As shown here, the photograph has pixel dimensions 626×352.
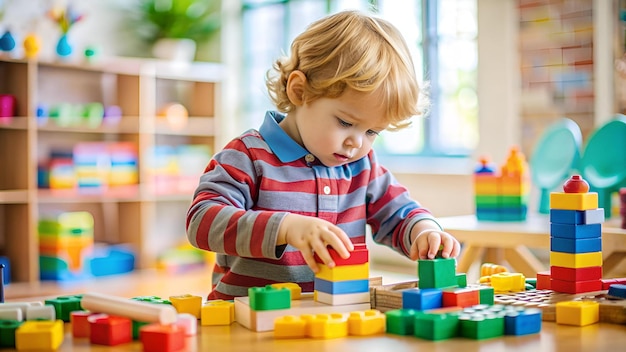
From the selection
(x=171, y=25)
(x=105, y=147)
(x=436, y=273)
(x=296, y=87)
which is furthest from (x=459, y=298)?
(x=171, y=25)

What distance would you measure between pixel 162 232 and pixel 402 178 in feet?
5.83

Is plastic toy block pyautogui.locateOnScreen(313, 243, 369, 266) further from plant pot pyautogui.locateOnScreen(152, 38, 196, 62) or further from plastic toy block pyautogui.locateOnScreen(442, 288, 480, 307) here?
plant pot pyautogui.locateOnScreen(152, 38, 196, 62)

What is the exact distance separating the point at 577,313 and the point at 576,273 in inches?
5.6

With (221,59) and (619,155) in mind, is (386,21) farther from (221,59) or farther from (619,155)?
(221,59)

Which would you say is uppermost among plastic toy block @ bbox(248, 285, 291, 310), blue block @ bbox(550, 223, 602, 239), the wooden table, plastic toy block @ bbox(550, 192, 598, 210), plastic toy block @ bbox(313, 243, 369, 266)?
plastic toy block @ bbox(550, 192, 598, 210)

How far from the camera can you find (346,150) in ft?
4.06

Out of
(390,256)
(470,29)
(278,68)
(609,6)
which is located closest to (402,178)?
(390,256)

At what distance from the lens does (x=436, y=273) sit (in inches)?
38.0

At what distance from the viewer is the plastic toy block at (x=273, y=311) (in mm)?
885

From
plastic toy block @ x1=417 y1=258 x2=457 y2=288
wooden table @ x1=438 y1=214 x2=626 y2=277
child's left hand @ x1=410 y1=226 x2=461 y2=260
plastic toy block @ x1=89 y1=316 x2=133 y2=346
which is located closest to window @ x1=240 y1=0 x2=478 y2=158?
wooden table @ x1=438 y1=214 x2=626 y2=277

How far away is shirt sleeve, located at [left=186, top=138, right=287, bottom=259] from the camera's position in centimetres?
102

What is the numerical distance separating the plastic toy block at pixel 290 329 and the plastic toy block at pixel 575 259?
41 centimetres

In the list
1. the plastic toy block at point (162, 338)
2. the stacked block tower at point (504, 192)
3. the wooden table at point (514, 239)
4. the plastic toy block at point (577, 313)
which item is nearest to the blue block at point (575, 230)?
the plastic toy block at point (577, 313)

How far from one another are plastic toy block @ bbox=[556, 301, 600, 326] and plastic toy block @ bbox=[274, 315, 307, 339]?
0.31m
